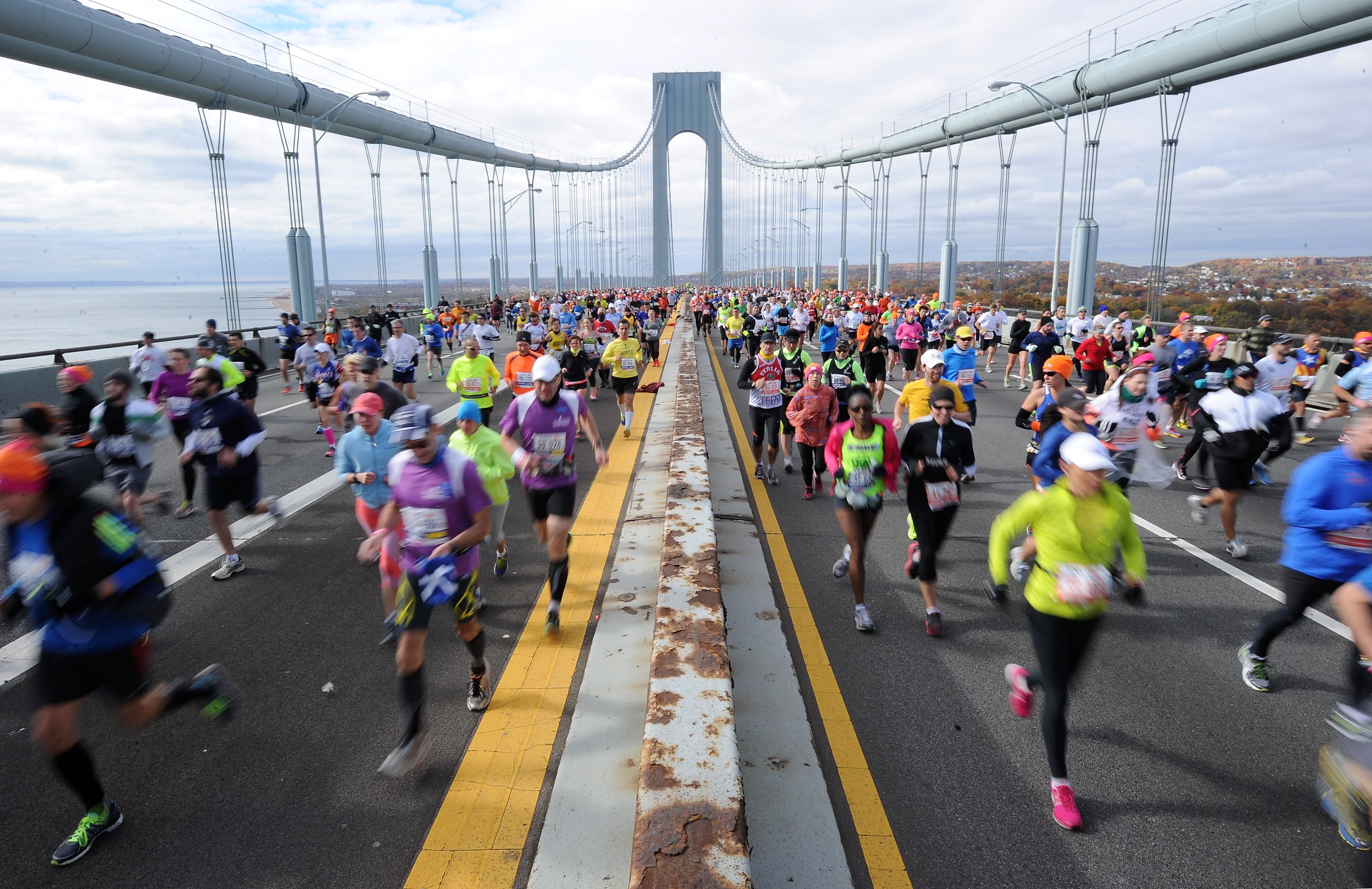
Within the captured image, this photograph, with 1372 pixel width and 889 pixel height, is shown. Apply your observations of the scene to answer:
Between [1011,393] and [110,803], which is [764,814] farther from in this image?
[1011,393]

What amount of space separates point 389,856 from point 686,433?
6.20 m

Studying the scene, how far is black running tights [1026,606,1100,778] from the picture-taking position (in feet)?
11.3

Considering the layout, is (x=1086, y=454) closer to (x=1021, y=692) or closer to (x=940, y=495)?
(x=1021, y=692)

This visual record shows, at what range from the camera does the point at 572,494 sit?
550 cm

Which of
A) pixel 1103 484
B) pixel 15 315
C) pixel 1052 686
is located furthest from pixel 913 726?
pixel 15 315

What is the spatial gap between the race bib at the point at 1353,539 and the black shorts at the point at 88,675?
5411 millimetres

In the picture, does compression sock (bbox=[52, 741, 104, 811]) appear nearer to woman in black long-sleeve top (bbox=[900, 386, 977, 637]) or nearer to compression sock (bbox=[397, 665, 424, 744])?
compression sock (bbox=[397, 665, 424, 744])

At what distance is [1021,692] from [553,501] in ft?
10.1

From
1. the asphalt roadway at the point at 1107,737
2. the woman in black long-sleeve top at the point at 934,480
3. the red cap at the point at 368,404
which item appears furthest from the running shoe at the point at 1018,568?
the red cap at the point at 368,404

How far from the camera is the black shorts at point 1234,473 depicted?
6566mm

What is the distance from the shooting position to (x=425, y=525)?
391cm

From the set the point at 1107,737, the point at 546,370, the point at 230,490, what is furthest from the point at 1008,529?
the point at 230,490

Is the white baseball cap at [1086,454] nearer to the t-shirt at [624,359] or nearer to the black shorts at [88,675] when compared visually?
the black shorts at [88,675]

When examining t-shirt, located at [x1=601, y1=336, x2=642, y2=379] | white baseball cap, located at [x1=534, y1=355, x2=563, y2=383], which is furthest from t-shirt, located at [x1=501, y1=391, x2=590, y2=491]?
t-shirt, located at [x1=601, y1=336, x2=642, y2=379]
